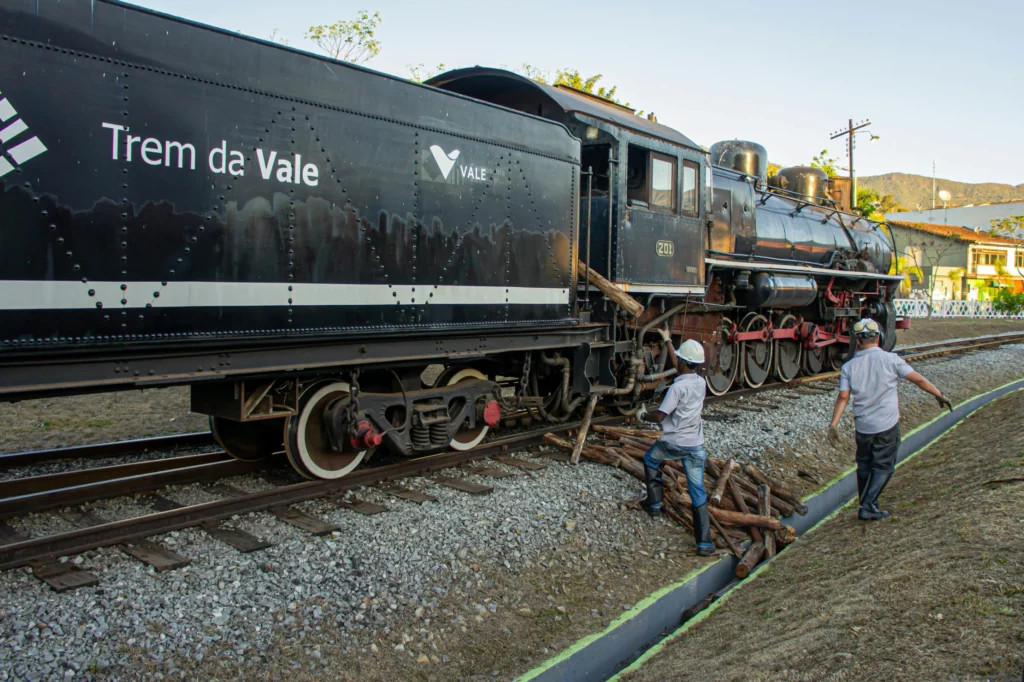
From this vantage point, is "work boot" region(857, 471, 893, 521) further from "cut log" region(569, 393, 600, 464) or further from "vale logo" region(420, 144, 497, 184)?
"vale logo" region(420, 144, 497, 184)

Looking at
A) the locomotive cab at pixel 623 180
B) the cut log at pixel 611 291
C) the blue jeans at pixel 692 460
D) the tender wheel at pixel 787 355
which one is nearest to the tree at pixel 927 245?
the tender wheel at pixel 787 355

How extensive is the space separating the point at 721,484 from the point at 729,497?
0.89 feet

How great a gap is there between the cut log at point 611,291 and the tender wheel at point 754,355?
437 cm

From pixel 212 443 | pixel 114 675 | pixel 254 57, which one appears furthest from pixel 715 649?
pixel 212 443

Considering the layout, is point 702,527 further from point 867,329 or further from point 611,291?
point 611,291

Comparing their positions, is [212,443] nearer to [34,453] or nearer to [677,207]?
[34,453]

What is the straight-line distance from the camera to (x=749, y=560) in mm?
6129

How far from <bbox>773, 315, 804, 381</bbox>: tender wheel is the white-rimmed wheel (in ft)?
29.5

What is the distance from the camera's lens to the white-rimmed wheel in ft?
20.2

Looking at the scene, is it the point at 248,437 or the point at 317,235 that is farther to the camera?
the point at 248,437

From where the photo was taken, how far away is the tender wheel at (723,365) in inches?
447

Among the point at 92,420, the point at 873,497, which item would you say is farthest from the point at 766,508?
the point at 92,420

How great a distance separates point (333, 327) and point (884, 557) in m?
4.40

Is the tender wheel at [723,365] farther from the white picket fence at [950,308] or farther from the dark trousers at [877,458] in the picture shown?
the white picket fence at [950,308]
